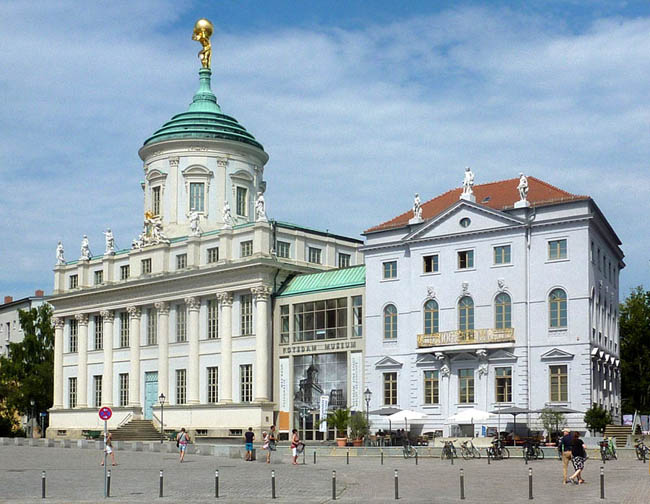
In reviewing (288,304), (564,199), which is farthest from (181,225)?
(564,199)

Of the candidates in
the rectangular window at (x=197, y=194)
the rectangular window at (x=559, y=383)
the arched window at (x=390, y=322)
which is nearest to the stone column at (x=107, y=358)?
the rectangular window at (x=197, y=194)

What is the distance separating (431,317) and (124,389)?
3089 cm

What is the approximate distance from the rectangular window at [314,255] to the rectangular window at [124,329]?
55.0 feet

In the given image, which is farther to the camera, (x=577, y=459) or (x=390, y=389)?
(x=390, y=389)

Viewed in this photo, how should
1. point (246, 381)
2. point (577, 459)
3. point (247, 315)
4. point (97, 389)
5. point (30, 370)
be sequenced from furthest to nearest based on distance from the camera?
1. point (30, 370)
2. point (97, 389)
3. point (247, 315)
4. point (246, 381)
5. point (577, 459)

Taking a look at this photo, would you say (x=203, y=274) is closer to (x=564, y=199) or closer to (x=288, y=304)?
(x=288, y=304)

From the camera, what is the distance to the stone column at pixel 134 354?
273ft

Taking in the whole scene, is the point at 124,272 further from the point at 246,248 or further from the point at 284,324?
the point at 284,324

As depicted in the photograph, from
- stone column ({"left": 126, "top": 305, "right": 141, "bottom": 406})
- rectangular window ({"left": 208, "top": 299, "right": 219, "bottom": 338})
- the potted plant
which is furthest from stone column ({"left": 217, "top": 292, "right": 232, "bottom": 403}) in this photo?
the potted plant

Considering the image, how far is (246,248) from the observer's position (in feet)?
255

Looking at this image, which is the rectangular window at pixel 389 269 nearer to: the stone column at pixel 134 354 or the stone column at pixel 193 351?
the stone column at pixel 193 351

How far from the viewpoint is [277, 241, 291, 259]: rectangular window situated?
3083 inches

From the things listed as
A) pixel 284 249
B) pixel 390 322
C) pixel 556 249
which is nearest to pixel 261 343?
pixel 284 249

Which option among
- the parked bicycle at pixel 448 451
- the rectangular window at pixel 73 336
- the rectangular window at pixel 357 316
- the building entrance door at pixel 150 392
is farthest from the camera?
the rectangular window at pixel 73 336
